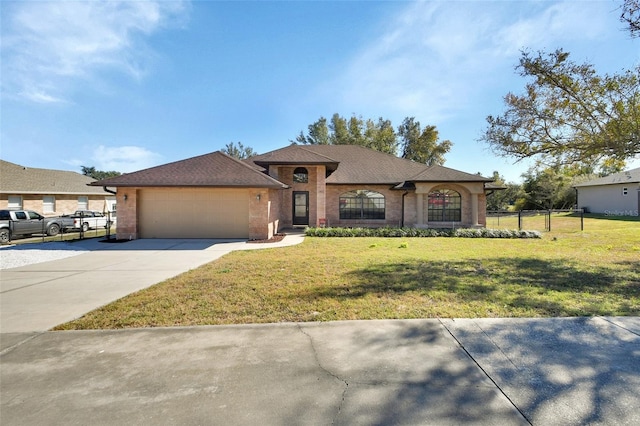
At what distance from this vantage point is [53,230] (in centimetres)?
1802

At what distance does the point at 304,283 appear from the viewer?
6.72 metres

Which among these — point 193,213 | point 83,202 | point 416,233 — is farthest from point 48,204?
point 416,233

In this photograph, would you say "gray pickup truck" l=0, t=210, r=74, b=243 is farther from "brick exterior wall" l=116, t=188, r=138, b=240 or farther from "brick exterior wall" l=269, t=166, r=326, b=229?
"brick exterior wall" l=269, t=166, r=326, b=229

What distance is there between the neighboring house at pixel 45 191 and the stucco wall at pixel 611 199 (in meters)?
46.5

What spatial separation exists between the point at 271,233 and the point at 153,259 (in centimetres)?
636

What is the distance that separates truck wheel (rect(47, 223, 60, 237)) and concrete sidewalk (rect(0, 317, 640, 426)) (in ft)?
58.3

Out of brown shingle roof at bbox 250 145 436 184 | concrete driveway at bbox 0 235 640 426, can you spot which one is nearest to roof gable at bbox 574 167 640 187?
brown shingle roof at bbox 250 145 436 184

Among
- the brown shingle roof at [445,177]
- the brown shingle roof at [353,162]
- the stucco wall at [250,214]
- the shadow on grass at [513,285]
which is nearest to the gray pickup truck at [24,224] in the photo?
the stucco wall at [250,214]

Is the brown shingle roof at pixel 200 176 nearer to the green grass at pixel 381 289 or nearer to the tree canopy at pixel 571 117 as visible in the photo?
the green grass at pixel 381 289

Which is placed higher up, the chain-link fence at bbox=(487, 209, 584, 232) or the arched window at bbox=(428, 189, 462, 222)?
the arched window at bbox=(428, 189, 462, 222)

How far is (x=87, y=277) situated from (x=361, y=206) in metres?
15.1

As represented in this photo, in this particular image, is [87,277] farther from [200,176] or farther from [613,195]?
[613,195]

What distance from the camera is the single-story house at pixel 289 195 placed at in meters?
14.8

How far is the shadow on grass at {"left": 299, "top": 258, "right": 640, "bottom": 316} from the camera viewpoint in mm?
5301
